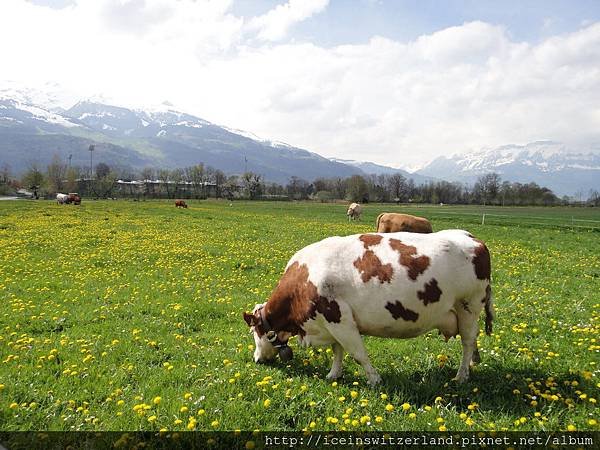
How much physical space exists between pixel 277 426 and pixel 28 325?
7311mm

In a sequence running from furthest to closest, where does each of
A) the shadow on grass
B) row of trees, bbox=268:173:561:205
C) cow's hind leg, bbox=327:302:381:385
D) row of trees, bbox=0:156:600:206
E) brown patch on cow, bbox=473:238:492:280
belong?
row of trees, bbox=268:173:561:205
row of trees, bbox=0:156:600:206
brown patch on cow, bbox=473:238:492:280
cow's hind leg, bbox=327:302:381:385
the shadow on grass

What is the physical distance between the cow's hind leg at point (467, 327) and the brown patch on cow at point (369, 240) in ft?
5.78

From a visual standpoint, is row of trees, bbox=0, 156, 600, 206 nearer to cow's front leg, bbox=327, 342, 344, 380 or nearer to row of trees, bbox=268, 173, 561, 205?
row of trees, bbox=268, 173, 561, 205

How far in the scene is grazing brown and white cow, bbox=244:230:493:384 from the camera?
6473 mm

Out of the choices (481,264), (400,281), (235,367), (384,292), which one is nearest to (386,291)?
(384,292)

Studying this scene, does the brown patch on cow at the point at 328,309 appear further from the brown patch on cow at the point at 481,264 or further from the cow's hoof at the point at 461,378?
the brown patch on cow at the point at 481,264

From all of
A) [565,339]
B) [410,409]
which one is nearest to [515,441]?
[410,409]

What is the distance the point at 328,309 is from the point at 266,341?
1546mm

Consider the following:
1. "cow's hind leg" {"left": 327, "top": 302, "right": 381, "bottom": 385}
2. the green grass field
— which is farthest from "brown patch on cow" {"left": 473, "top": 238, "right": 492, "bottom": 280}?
"cow's hind leg" {"left": 327, "top": 302, "right": 381, "bottom": 385}

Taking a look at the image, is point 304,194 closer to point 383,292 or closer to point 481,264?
point 481,264

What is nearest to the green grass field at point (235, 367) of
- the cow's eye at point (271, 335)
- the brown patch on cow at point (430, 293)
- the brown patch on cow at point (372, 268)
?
the cow's eye at point (271, 335)

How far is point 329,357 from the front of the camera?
7977mm

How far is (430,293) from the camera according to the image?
6.46m

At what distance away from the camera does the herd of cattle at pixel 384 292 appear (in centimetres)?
647
